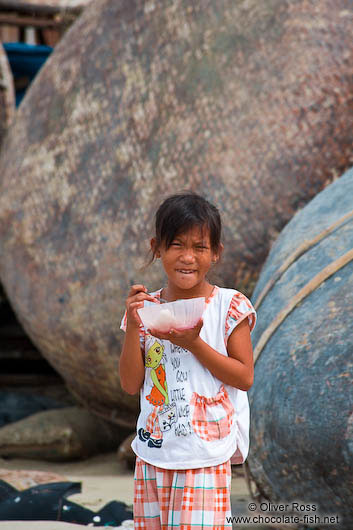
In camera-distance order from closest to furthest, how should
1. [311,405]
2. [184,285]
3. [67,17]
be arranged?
[184,285] → [311,405] → [67,17]

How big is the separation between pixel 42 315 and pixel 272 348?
174 cm

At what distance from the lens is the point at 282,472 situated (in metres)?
1.95

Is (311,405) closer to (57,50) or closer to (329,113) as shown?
(329,113)

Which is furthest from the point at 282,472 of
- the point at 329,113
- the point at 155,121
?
the point at 155,121

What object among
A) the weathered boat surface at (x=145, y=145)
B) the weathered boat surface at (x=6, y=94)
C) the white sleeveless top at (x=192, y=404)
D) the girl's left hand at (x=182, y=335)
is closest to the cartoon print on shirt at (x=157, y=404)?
the white sleeveless top at (x=192, y=404)

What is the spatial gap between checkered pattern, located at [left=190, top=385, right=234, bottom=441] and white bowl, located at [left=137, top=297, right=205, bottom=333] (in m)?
0.17

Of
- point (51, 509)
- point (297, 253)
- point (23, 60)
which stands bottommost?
point (51, 509)

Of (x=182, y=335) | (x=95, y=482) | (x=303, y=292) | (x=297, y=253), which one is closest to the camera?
(x=182, y=335)

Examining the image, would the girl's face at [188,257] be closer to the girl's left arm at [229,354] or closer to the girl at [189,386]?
the girl at [189,386]

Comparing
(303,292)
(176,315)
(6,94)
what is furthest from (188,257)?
(6,94)

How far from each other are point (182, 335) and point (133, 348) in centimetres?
16

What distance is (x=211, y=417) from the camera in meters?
1.40

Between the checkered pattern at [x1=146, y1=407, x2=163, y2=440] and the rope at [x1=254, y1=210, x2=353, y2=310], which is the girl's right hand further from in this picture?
the rope at [x1=254, y1=210, x2=353, y2=310]

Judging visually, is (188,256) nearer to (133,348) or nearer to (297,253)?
(133,348)
